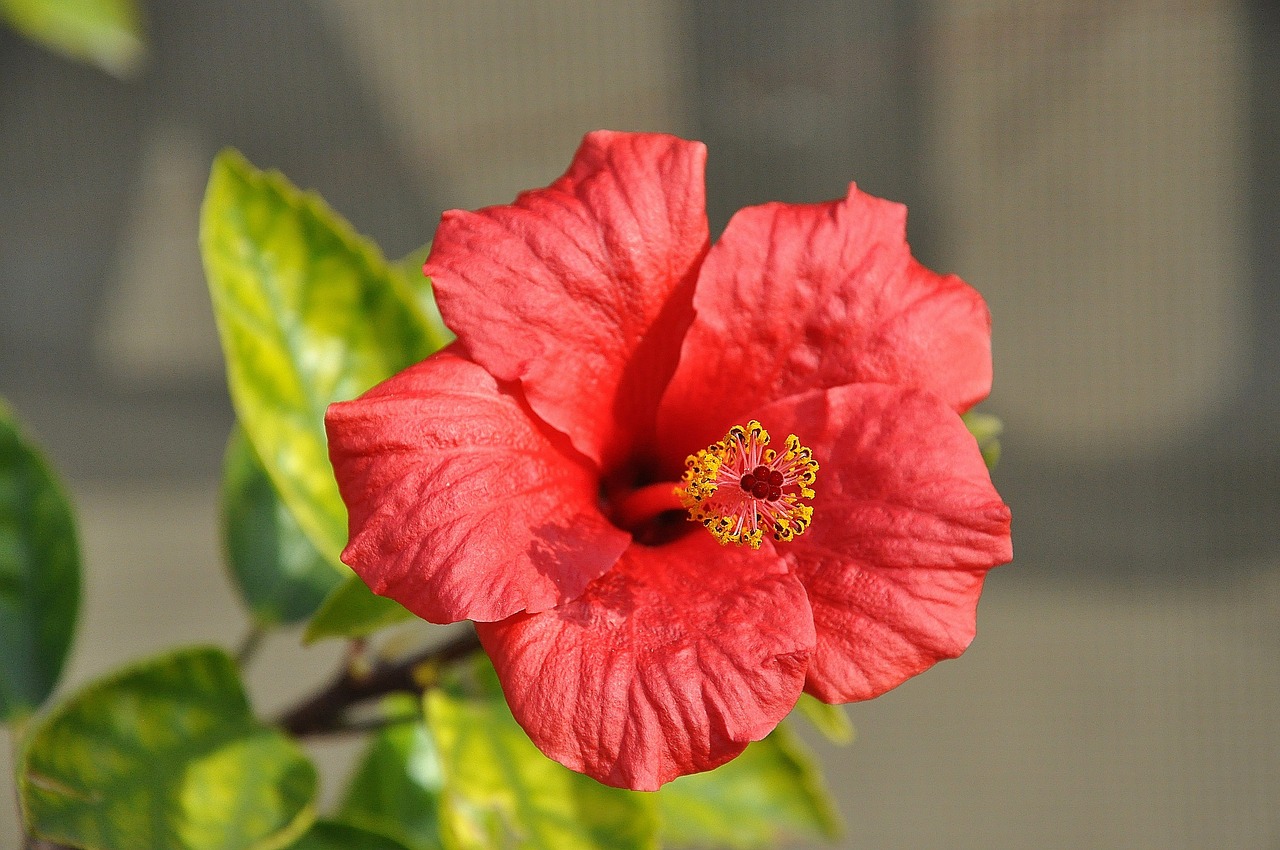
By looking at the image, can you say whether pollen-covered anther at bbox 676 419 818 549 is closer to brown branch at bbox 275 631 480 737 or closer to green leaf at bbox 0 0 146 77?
brown branch at bbox 275 631 480 737

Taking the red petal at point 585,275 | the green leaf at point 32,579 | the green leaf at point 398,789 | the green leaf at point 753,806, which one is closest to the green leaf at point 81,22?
the green leaf at point 32,579

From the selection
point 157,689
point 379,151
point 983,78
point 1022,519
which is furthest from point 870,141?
point 157,689

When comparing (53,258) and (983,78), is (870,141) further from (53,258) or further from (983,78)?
(53,258)

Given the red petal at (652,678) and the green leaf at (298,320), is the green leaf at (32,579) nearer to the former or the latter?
the green leaf at (298,320)

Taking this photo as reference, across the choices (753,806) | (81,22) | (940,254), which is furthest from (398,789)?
(940,254)

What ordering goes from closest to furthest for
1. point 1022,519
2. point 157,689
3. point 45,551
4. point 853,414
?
1. point 853,414
2. point 157,689
3. point 45,551
4. point 1022,519

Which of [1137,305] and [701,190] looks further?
[1137,305]

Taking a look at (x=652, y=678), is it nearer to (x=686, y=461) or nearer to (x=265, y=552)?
(x=686, y=461)

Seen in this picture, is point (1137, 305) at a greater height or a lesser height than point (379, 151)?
lesser
